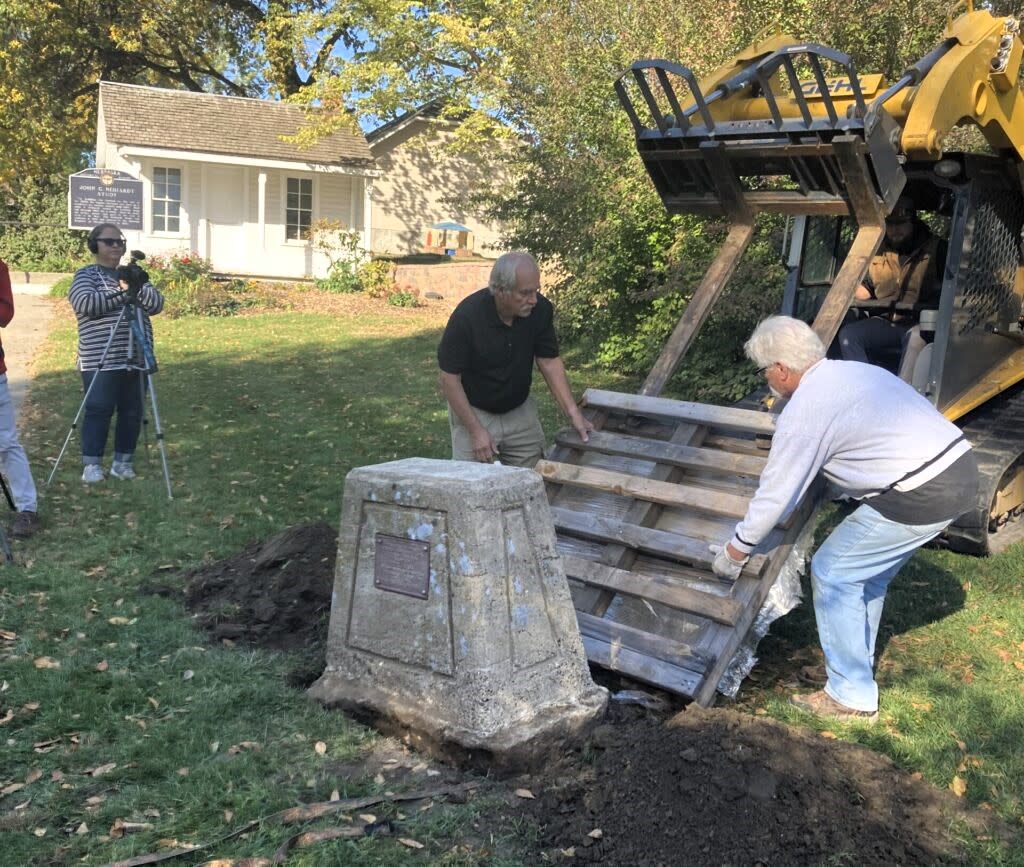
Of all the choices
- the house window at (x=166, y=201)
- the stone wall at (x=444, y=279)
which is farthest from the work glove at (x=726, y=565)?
the house window at (x=166, y=201)

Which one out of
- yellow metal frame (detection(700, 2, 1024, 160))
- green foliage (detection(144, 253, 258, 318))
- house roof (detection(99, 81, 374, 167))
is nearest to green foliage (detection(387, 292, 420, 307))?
green foliage (detection(144, 253, 258, 318))

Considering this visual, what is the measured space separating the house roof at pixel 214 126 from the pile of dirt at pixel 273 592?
20.6 meters

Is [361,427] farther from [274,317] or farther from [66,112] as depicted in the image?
[66,112]

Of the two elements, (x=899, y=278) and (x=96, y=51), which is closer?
(x=899, y=278)

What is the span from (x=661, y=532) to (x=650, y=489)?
0.76 ft

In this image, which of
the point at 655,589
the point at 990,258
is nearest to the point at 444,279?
the point at 990,258

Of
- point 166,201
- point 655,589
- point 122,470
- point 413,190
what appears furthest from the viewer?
point 413,190

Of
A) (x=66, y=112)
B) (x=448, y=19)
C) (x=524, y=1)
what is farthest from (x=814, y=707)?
(x=66, y=112)

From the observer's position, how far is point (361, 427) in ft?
32.4

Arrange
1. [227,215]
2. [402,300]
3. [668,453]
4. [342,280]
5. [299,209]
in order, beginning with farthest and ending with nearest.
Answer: [299,209], [227,215], [342,280], [402,300], [668,453]

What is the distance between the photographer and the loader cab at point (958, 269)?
5.98m

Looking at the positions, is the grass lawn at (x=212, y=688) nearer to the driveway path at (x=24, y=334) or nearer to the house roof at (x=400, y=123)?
the driveway path at (x=24, y=334)

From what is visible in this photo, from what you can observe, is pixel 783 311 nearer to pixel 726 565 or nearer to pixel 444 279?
pixel 726 565

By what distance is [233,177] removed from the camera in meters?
25.3
